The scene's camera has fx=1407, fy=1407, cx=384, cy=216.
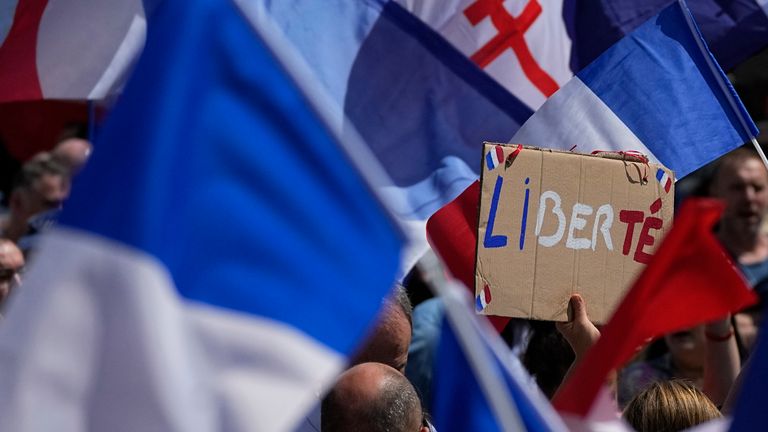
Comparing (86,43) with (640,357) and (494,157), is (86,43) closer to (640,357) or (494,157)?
(494,157)

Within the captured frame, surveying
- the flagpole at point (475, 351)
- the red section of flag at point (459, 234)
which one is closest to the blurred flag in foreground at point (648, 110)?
the red section of flag at point (459, 234)

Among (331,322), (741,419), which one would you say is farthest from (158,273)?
(741,419)

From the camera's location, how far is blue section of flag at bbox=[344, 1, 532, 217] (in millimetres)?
4562

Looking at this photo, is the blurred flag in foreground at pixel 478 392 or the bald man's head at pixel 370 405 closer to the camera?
the blurred flag in foreground at pixel 478 392

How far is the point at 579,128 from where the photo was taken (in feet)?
13.8

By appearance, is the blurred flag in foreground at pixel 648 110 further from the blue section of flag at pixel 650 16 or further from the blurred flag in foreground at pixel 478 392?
the blurred flag in foreground at pixel 478 392

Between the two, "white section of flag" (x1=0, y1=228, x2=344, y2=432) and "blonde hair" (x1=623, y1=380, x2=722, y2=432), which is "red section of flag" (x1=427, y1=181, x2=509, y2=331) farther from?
"white section of flag" (x1=0, y1=228, x2=344, y2=432)

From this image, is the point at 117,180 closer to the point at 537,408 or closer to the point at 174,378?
the point at 174,378

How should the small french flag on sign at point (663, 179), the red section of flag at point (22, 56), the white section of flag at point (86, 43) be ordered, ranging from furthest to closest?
the white section of flag at point (86, 43) → the red section of flag at point (22, 56) → the small french flag on sign at point (663, 179)

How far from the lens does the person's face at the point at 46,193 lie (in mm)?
5848

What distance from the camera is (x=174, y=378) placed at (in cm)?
195

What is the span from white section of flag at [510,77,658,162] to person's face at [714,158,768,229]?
4.46 ft

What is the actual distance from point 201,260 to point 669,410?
1771 mm

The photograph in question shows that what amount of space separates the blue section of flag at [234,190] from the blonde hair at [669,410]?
1574 millimetres
